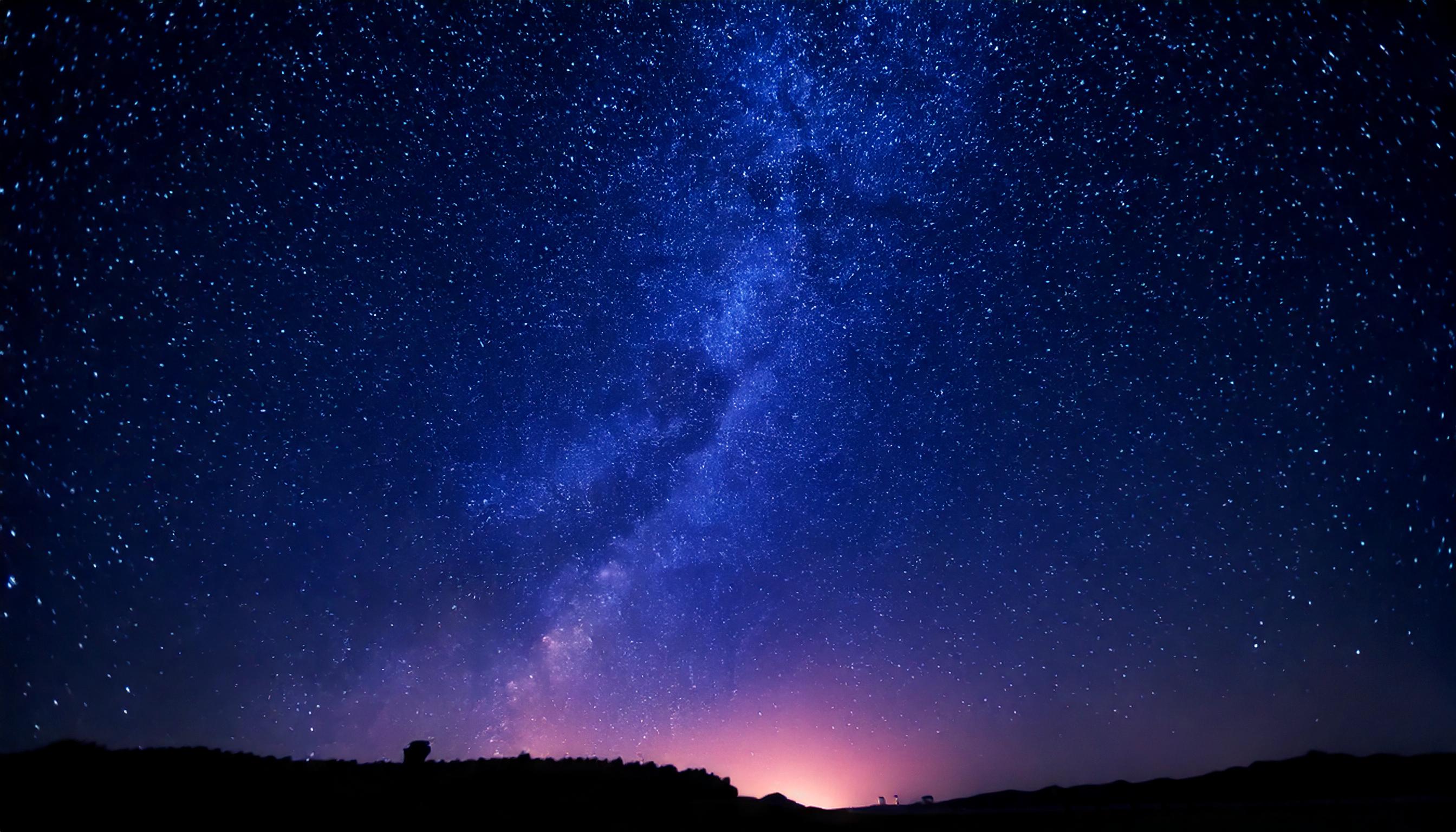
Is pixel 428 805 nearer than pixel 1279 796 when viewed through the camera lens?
Yes

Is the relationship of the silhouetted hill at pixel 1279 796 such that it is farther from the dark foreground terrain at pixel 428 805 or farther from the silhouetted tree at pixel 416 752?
the silhouetted tree at pixel 416 752

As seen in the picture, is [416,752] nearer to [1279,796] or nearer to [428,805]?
[428,805]

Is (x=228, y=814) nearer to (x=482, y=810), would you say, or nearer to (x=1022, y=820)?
(x=482, y=810)

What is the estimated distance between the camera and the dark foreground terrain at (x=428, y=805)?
7.32 meters

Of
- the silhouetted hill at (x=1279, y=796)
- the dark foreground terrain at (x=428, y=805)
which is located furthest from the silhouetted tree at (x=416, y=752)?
the silhouetted hill at (x=1279, y=796)

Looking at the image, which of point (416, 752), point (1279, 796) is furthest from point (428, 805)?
point (1279, 796)

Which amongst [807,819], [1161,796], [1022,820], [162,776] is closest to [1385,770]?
[1161,796]

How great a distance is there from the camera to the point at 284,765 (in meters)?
9.42

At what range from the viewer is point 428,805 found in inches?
323

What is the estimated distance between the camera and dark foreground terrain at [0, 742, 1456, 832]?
24.0 ft

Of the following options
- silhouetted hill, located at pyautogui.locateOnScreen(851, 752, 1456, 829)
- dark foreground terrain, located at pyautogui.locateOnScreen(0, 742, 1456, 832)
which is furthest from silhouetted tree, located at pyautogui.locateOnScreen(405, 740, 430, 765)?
silhouetted hill, located at pyautogui.locateOnScreen(851, 752, 1456, 829)

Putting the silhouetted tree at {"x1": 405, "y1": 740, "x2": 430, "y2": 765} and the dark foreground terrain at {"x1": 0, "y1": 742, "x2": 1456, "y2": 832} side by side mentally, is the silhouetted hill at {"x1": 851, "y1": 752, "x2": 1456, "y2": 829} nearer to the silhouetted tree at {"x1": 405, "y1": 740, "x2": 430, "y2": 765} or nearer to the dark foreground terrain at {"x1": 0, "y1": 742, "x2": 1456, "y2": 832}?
the dark foreground terrain at {"x1": 0, "y1": 742, "x2": 1456, "y2": 832}

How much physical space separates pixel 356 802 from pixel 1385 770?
117ft

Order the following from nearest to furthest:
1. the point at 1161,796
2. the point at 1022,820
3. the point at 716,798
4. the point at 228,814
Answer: the point at 228,814 < the point at 1022,820 < the point at 716,798 < the point at 1161,796
